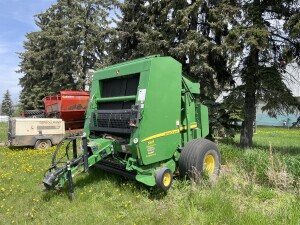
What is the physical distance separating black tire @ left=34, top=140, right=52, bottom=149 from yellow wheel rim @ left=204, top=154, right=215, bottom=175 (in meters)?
8.23

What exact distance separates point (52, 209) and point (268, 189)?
3.78 m

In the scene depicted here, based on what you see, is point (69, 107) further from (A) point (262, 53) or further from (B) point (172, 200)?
(B) point (172, 200)

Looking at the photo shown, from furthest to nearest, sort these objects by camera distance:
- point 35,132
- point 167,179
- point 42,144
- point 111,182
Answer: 1. point 42,144
2. point 35,132
3. point 111,182
4. point 167,179

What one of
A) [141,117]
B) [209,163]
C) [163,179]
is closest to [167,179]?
[163,179]

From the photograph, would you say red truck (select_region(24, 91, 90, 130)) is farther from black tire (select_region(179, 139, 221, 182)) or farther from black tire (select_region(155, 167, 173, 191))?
black tire (select_region(155, 167, 173, 191))

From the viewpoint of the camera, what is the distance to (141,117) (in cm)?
516

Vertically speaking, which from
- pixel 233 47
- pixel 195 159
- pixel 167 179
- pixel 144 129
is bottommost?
pixel 167 179

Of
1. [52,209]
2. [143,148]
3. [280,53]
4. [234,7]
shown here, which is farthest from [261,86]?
[52,209]

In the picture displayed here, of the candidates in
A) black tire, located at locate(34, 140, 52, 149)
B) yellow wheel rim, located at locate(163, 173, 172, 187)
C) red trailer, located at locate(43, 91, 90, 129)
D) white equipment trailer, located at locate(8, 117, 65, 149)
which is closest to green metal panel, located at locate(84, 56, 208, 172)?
yellow wheel rim, located at locate(163, 173, 172, 187)

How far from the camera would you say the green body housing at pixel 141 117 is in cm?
525

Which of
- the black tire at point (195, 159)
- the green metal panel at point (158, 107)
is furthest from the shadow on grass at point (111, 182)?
the black tire at point (195, 159)

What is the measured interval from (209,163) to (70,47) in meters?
24.6

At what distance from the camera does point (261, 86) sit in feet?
32.5

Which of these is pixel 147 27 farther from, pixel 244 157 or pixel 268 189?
pixel 268 189
